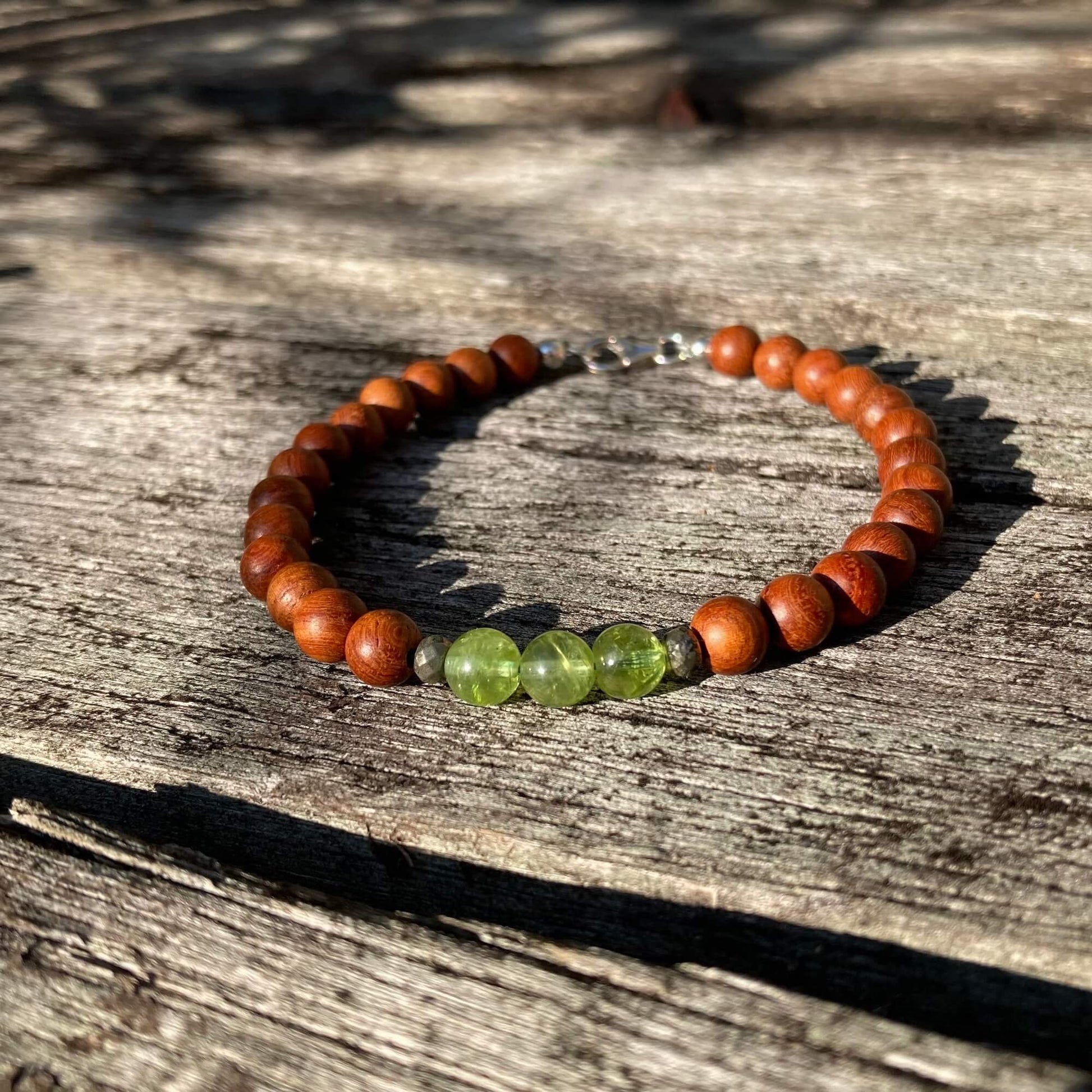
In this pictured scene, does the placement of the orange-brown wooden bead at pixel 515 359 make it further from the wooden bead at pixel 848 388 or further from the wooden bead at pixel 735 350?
the wooden bead at pixel 848 388

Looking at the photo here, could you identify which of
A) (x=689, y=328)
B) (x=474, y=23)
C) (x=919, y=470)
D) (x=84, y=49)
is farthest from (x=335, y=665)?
(x=84, y=49)

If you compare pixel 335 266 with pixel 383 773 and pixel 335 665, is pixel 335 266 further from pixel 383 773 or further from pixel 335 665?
pixel 383 773

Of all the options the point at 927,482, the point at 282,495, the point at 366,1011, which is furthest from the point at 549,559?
the point at 366,1011

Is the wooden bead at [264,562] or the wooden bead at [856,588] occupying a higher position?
the wooden bead at [264,562]

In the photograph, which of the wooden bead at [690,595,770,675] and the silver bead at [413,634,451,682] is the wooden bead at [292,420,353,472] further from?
the wooden bead at [690,595,770,675]

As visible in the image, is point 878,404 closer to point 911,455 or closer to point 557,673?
point 911,455

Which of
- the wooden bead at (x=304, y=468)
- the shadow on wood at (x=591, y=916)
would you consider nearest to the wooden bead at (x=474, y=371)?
the wooden bead at (x=304, y=468)
